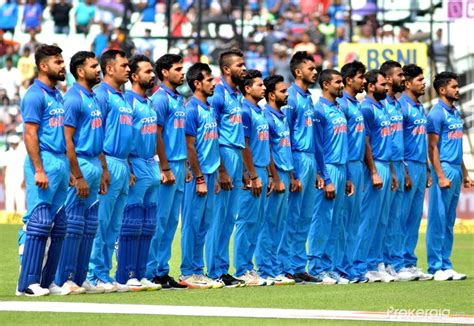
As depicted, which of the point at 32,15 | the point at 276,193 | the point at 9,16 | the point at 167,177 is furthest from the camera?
the point at 9,16

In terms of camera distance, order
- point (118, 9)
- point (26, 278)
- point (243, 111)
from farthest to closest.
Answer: point (118, 9) → point (243, 111) → point (26, 278)

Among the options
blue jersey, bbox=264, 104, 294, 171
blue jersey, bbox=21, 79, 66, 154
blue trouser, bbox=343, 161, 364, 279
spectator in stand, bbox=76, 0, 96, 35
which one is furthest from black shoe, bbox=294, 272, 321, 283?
spectator in stand, bbox=76, 0, 96, 35

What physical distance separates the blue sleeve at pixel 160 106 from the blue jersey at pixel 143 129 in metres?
0.29

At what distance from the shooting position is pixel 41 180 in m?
11.6

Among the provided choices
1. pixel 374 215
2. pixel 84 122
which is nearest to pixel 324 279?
pixel 374 215

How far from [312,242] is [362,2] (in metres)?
15.3

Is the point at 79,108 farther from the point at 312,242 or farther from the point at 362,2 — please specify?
the point at 362,2

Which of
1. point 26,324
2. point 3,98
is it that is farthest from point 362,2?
point 26,324

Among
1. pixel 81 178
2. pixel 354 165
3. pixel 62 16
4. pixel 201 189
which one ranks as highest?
pixel 62 16

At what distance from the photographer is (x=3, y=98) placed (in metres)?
28.5

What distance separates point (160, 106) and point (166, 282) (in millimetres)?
1707

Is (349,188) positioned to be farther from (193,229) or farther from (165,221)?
(165,221)

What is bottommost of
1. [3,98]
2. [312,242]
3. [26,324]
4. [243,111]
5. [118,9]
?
[26,324]

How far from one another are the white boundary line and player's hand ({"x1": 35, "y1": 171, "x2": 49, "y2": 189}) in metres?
1.01
